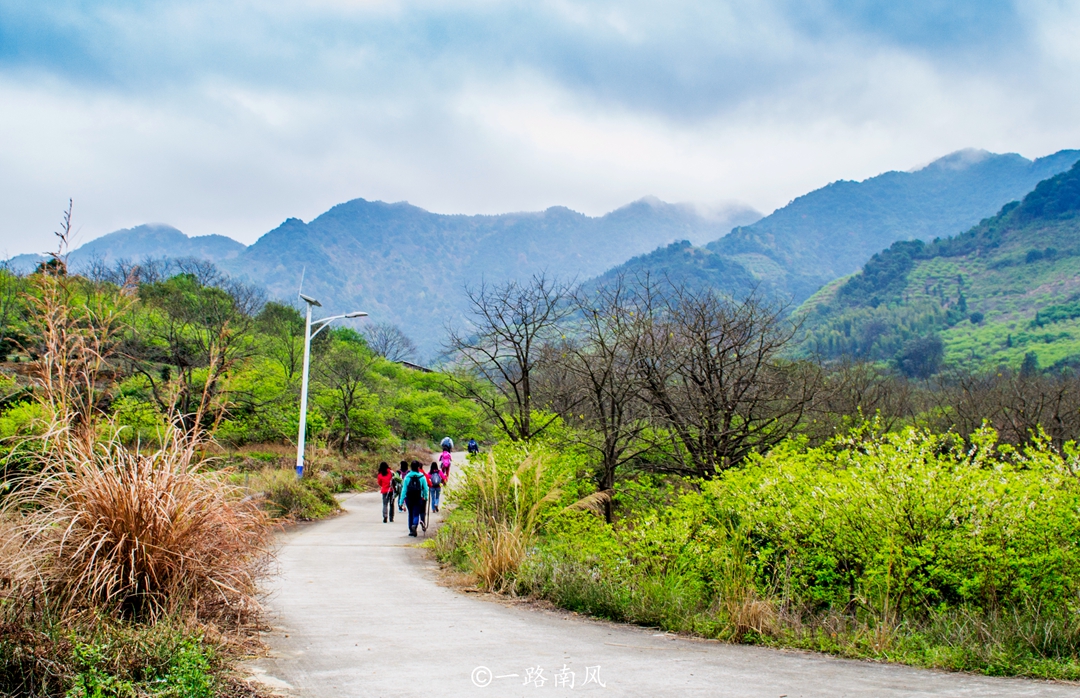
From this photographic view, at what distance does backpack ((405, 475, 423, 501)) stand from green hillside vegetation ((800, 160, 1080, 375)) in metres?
101

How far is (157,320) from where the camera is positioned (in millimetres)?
38000

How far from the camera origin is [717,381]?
63.9 feet

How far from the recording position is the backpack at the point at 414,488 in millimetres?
17734

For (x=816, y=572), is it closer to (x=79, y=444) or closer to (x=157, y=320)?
(x=79, y=444)

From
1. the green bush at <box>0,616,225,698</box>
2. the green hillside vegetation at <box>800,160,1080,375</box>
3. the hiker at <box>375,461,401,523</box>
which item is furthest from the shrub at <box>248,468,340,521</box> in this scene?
the green hillside vegetation at <box>800,160,1080,375</box>

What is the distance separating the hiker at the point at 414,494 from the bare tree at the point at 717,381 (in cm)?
577

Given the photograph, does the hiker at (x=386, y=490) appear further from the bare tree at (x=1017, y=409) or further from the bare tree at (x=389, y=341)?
the bare tree at (x=389, y=341)

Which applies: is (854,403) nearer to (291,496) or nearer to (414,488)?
(414,488)

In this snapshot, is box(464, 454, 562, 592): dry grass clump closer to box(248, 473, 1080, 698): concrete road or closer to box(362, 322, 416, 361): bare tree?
box(248, 473, 1080, 698): concrete road

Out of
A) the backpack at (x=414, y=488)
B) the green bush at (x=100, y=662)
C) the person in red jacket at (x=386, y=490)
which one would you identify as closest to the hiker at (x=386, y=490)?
the person in red jacket at (x=386, y=490)

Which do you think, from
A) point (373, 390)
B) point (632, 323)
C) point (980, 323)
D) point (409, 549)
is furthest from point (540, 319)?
point (980, 323)

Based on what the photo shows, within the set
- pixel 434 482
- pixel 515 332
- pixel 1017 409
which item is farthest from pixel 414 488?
pixel 1017 409

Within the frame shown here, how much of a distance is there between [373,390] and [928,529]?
4436cm

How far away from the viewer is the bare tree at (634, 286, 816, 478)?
694 inches
